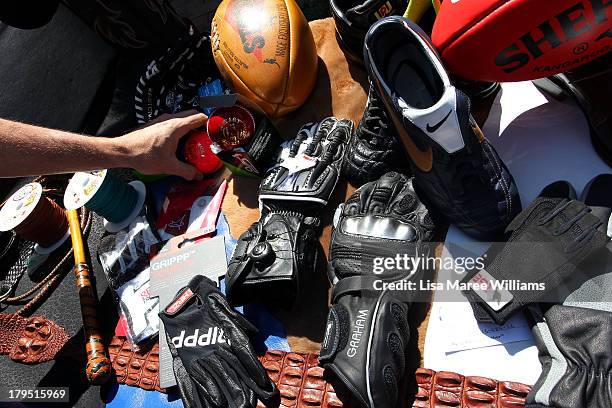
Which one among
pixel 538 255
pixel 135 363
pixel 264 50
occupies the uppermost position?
pixel 264 50

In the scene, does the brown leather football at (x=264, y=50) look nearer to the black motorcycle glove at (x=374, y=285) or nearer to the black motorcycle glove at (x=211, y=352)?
the black motorcycle glove at (x=374, y=285)

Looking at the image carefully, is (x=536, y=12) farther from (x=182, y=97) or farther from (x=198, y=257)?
(x=182, y=97)

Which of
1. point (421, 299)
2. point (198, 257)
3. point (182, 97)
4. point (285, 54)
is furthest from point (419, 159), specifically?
point (182, 97)

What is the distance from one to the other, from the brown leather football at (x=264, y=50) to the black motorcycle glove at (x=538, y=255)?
96cm

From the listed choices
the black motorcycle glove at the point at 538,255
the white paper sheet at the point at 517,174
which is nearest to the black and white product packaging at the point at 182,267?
the white paper sheet at the point at 517,174

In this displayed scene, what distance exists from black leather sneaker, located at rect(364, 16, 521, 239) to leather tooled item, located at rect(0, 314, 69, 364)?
1.61m

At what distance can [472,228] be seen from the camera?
1403 millimetres

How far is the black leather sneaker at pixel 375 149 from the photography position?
158cm

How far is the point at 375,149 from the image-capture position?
160 cm

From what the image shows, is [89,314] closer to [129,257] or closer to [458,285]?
[129,257]

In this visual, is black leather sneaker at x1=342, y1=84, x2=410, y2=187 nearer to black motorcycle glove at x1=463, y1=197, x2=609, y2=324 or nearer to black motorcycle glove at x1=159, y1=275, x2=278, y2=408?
Answer: black motorcycle glove at x1=463, y1=197, x2=609, y2=324

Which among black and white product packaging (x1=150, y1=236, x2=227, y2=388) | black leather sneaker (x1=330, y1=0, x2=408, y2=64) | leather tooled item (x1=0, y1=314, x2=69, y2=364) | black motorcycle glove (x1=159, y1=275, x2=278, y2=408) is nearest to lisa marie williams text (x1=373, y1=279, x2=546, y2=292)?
black motorcycle glove (x1=159, y1=275, x2=278, y2=408)

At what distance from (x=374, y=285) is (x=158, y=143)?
99cm

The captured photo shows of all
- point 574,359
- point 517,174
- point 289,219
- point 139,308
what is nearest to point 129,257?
point 139,308
